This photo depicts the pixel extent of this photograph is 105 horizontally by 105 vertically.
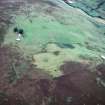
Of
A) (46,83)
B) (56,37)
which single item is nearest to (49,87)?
(46,83)

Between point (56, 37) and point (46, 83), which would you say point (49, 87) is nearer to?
point (46, 83)

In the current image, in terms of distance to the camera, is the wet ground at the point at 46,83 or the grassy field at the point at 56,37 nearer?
the wet ground at the point at 46,83

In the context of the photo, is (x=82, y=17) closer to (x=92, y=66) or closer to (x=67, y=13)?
(x=67, y=13)

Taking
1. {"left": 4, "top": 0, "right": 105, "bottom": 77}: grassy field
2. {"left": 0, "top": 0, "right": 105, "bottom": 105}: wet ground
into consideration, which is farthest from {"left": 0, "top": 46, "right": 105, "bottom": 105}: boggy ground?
{"left": 4, "top": 0, "right": 105, "bottom": 77}: grassy field

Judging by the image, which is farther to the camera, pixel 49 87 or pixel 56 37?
pixel 56 37

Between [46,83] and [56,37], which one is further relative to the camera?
[56,37]

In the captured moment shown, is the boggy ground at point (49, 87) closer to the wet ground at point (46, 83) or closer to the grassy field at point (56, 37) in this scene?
the wet ground at point (46, 83)

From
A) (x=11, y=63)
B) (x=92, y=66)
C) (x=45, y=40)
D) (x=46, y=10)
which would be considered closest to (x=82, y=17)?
(x=46, y=10)

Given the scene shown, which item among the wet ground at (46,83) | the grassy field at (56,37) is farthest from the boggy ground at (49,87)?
the grassy field at (56,37)
